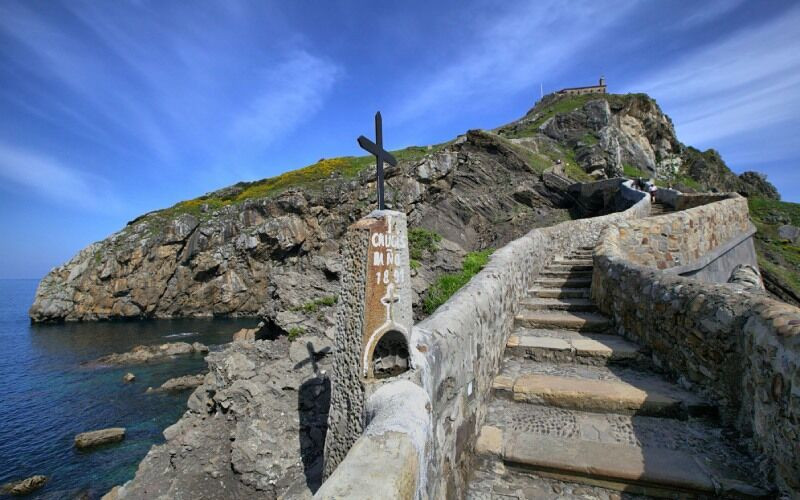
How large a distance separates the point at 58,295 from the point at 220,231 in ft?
68.5

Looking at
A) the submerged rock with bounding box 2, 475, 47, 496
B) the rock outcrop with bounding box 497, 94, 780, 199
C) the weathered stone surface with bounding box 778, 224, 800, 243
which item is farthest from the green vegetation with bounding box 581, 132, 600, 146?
the submerged rock with bounding box 2, 475, 47, 496

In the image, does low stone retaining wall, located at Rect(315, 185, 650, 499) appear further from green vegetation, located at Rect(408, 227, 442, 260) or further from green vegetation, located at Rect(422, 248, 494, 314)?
green vegetation, located at Rect(408, 227, 442, 260)

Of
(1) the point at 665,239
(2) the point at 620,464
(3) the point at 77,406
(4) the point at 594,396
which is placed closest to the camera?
(2) the point at 620,464

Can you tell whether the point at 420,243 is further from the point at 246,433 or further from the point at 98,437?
the point at 98,437

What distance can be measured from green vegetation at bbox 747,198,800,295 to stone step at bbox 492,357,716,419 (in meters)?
17.2

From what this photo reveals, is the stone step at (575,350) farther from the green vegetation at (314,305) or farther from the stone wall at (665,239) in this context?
the green vegetation at (314,305)

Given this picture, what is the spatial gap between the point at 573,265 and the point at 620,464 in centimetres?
735

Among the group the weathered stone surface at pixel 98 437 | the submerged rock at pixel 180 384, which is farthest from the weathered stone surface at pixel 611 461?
the submerged rock at pixel 180 384

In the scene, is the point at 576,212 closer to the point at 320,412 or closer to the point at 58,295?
the point at 320,412

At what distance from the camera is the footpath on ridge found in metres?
2.74

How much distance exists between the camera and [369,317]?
251 cm

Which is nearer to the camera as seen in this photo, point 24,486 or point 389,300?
point 389,300

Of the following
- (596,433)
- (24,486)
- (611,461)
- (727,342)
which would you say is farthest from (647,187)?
(24,486)

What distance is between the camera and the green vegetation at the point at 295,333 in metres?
9.27
